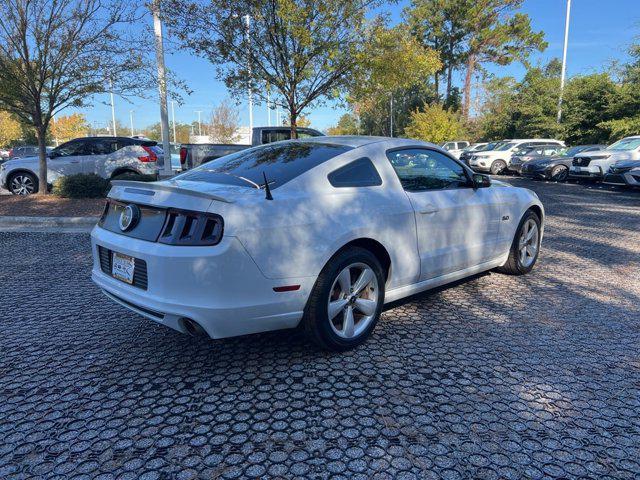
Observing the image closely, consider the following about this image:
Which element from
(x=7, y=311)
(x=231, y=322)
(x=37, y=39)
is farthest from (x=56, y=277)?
(x=37, y=39)

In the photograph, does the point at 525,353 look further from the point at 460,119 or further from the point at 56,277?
the point at 460,119

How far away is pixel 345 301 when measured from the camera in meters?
3.33

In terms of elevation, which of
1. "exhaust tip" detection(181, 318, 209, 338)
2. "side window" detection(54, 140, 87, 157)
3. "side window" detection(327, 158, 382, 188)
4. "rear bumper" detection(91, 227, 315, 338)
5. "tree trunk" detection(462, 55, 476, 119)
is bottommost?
"exhaust tip" detection(181, 318, 209, 338)

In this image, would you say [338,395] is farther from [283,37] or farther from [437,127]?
[437,127]

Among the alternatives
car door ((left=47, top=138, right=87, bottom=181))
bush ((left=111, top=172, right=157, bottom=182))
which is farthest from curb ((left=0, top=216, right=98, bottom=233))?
car door ((left=47, top=138, right=87, bottom=181))

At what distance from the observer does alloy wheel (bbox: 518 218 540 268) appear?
17.2 feet

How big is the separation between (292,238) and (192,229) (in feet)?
2.04

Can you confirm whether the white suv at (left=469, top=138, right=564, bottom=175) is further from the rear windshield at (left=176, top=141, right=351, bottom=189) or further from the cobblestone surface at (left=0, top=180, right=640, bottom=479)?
the rear windshield at (left=176, top=141, right=351, bottom=189)

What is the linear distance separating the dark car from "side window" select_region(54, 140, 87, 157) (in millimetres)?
16483

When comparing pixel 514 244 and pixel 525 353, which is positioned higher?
pixel 514 244

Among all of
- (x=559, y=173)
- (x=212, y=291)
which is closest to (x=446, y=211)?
(x=212, y=291)

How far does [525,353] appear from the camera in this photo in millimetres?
3381

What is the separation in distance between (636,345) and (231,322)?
304 cm

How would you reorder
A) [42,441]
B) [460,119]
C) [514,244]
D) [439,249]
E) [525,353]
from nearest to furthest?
[42,441], [525,353], [439,249], [514,244], [460,119]
